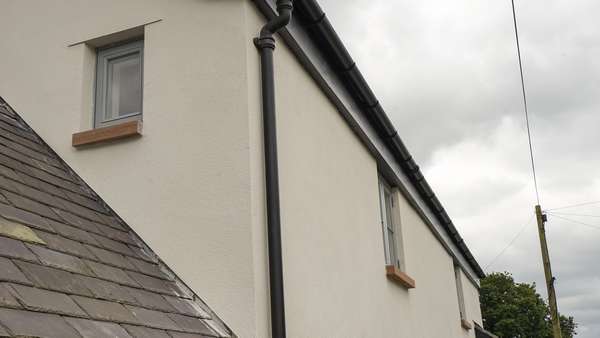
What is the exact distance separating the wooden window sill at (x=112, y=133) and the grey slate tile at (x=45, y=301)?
76.8 inches

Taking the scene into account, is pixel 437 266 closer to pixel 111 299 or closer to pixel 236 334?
pixel 236 334

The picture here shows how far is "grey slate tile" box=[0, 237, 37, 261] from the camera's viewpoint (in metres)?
3.28

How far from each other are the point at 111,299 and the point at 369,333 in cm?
377

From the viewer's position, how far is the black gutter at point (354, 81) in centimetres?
582

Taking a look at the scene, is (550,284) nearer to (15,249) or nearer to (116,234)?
(116,234)

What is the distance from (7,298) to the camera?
286 cm

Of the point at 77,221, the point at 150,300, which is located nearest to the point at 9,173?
the point at 77,221

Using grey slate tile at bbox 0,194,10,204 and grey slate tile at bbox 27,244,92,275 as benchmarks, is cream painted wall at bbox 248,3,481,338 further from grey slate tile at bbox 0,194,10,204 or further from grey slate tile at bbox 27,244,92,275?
grey slate tile at bbox 0,194,10,204

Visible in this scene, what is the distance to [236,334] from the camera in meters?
4.23

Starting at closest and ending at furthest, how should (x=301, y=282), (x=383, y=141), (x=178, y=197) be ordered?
1. (x=178, y=197)
2. (x=301, y=282)
3. (x=383, y=141)

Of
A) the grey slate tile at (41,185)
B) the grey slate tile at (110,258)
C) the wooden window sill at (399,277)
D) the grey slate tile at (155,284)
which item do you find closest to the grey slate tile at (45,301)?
the grey slate tile at (110,258)

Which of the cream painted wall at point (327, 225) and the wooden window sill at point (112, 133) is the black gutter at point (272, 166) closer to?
the cream painted wall at point (327, 225)

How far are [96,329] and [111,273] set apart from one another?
85 cm

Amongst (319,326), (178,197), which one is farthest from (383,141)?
(178,197)
